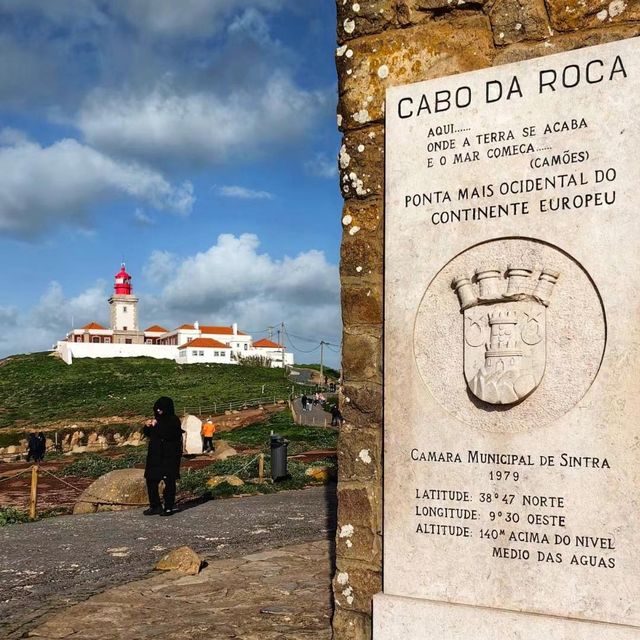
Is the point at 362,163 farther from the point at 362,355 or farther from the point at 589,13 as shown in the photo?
the point at 589,13

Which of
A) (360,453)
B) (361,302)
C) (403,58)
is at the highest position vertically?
(403,58)

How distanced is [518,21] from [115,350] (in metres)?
87.9

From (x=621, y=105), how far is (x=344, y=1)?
71.5 inches

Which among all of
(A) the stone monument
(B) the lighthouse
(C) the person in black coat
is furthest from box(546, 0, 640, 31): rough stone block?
(B) the lighthouse

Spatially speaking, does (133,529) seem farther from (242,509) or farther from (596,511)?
(596,511)

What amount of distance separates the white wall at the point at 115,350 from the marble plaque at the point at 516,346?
8601 centimetres

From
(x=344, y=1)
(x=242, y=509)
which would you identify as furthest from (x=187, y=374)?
(x=344, y=1)

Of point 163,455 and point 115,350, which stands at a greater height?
point 115,350

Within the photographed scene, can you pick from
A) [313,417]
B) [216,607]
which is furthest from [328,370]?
[216,607]

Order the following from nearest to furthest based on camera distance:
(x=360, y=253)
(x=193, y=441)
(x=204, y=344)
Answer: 1. (x=360, y=253)
2. (x=193, y=441)
3. (x=204, y=344)

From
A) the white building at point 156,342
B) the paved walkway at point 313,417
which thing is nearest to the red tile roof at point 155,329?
the white building at point 156,342

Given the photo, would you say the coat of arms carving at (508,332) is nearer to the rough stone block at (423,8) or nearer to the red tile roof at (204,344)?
the rough stone block at (423,8)

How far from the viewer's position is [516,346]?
378cm

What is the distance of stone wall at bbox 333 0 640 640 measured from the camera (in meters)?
4.19
